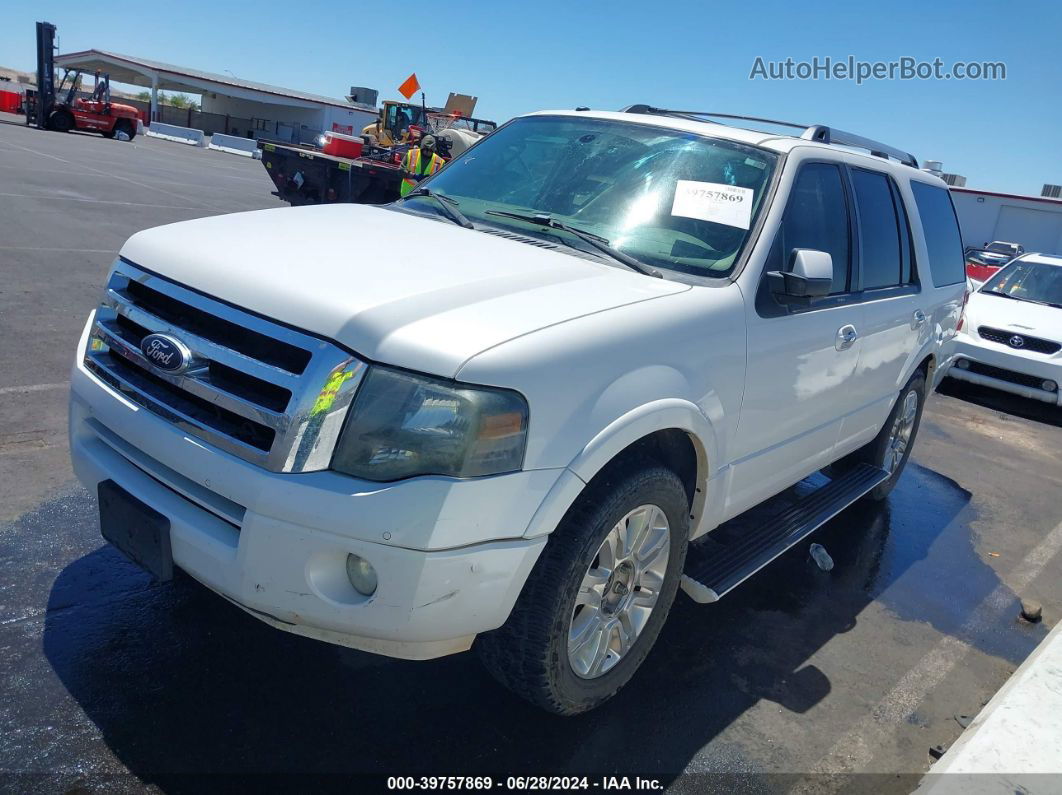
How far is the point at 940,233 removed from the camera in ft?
17.9

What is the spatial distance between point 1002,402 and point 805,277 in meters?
7.88

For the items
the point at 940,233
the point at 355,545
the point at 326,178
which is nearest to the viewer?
the point at 355,545

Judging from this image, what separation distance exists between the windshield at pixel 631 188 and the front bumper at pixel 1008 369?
6.58 m

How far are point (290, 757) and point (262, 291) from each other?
1.40m

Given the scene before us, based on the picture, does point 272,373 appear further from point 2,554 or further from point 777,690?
→ point 777,690

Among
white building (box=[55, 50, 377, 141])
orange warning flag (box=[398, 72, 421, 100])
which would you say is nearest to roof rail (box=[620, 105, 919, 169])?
orange warning flag (box=[398, 72, 421, 100])

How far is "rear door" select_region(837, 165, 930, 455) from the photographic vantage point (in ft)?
14.1

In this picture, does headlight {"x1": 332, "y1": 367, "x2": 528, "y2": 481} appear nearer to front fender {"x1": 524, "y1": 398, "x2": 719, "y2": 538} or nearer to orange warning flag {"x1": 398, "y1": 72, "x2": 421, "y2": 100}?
front fender {"x1": 524, "y1": 398, "x2": 719, "y2": 538}

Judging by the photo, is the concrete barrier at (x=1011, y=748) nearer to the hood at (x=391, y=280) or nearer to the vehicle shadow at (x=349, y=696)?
the vehicle shadow at (x=349, y=696)

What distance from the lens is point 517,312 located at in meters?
2.56

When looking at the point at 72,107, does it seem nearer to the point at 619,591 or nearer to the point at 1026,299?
the point at 1026,299

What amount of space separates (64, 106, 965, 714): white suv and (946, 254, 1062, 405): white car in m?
6.33

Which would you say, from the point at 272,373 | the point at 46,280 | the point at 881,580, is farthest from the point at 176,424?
the point at 46,280

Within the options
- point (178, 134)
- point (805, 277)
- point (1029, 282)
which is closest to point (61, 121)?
point (178, 134)
